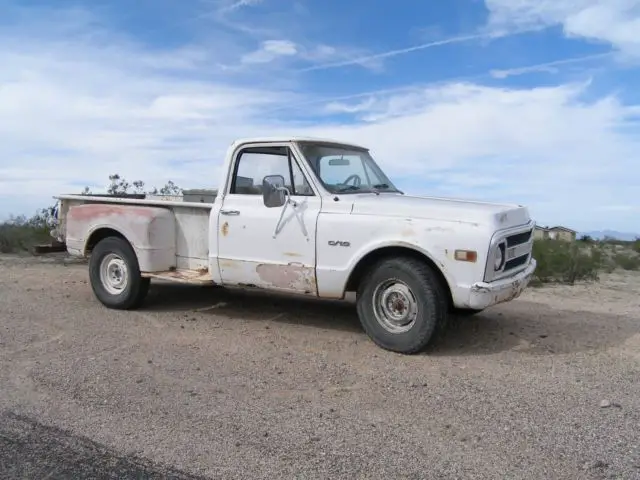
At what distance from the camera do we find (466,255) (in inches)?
225

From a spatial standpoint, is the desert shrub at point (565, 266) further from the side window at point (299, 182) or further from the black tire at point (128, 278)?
the black tire at point (128, 278)

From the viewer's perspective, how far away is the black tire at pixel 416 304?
232 inches

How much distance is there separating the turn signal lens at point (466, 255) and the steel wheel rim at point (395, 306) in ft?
1.92

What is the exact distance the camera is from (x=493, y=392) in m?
5.04

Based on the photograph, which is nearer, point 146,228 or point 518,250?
point 518,250

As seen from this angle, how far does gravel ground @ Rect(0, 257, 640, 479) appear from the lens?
3797mm

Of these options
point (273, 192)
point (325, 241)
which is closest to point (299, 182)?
point (273, 192)

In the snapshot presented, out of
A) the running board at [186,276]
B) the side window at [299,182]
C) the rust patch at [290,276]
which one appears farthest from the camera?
the running board at [186,276]

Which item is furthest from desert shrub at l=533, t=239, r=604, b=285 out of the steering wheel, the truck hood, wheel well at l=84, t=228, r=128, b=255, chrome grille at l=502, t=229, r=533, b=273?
wheel well at l=84, t=228, r=128, b=255

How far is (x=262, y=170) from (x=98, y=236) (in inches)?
105

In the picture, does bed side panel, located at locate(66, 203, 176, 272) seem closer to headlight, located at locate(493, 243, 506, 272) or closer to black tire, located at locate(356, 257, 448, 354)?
black tire, located at locate(356, 257, 448, 354)

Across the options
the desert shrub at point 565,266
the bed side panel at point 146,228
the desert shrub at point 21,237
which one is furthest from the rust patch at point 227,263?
the desert shrub at point 21,237

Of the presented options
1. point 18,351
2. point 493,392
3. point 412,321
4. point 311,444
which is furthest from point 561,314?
point 18,351

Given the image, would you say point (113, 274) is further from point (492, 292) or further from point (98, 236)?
point (492, 292)
